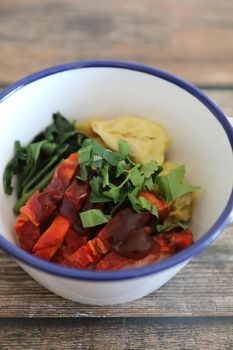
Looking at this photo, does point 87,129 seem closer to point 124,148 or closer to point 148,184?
point 124,148

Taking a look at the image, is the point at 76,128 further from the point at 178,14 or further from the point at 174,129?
the point at 178,14

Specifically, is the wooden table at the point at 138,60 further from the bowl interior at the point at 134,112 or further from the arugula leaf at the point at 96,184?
the arugula leaf at the point at 96,184

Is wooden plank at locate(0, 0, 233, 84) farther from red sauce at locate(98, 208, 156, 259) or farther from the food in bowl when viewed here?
red sauce at locate(98, 208, 156, 259)

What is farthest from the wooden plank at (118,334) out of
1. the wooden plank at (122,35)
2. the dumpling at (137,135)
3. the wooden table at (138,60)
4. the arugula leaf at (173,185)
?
the wooden plank at (122,35)

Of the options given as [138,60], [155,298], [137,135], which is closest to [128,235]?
[155,298]

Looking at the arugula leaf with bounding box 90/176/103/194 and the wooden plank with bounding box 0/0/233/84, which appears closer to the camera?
the arugula leaf with bounding box 90/176/103/194

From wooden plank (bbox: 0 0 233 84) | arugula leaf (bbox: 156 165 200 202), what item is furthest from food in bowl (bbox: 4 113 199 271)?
wooden plank (bbox: 0 0 233 84)

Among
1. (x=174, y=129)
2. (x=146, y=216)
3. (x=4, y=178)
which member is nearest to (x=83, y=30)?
(x=174, y=129)

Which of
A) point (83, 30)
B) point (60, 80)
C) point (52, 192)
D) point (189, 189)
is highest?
point (83, 30)
